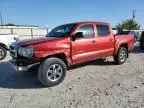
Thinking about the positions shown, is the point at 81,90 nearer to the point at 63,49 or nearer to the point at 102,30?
the point at 63,49

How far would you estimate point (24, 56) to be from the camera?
625 cm

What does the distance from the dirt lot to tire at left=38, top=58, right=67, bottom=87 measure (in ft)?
0.58

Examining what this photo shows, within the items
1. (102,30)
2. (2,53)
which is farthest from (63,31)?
(2,53)

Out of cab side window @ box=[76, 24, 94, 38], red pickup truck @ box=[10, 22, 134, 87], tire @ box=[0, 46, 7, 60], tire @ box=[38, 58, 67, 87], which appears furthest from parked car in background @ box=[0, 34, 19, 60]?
tire @ box=[38, 58, 67, 87]

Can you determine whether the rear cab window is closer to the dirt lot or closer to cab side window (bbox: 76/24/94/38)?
cab side window (bbox: 76/24/94/38)

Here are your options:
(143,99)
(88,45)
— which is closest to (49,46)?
(88,45)

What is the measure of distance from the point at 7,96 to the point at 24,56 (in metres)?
1.23

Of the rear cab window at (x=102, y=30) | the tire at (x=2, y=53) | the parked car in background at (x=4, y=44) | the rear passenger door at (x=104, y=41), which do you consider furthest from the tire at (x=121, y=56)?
the tire at (x=2, y=53)

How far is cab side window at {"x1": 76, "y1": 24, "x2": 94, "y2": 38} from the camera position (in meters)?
7.48

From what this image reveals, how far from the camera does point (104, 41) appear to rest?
8.16 m

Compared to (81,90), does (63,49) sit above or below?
above

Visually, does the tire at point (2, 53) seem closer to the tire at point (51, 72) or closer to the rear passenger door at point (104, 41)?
the rear passenger door at point (104, 41)

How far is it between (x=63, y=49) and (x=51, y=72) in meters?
0.81

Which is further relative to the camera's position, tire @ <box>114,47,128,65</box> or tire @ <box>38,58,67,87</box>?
tire @ <box>114,47,128,65</box>
